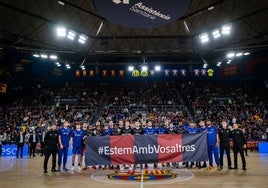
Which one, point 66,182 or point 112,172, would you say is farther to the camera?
point 112,172

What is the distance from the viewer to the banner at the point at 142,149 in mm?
10953

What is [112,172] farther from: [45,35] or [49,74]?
[49,74]

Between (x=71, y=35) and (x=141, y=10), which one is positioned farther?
(x=71, y=35)

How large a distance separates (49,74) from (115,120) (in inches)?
525

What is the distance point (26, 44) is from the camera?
23.0 metres

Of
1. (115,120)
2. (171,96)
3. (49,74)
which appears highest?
(49,74)

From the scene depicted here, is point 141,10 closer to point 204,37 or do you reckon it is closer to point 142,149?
point 142,149

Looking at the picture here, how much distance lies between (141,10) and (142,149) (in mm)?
5993

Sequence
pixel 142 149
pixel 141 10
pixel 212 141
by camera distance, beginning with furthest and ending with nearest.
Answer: pixel 212 141
pixel 142 149
pixel 141 10

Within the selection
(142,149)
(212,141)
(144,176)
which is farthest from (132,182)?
(212,141)

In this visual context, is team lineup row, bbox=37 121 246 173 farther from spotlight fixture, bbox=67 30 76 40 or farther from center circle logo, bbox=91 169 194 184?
spotlight fixture, bbox=67 30 76 40

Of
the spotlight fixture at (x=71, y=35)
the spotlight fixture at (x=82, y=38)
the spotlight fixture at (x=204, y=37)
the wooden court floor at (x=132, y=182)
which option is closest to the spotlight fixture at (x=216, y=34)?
the spotlight fixture at (x=204, y=37)

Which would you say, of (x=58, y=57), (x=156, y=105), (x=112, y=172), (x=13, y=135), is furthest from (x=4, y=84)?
(x=112, y=172)

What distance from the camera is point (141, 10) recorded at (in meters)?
6.83
